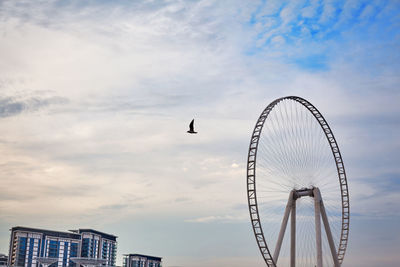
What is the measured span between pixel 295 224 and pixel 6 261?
125387 mm

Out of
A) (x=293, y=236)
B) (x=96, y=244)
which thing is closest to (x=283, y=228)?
(x=293, y=236)

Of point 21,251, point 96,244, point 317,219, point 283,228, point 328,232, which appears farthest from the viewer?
point 96,244

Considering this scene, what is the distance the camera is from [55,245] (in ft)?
524

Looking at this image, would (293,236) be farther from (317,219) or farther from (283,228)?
(317,219)

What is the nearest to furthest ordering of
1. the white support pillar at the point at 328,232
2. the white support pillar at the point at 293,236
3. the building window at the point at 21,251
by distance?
the white support pillar at the point at 293,236
the white support pillar at the point at 328,232
the building window at the point at 21,251

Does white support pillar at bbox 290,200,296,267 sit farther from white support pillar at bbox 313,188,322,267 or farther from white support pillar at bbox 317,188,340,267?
white support pillar at bbox 317,188,340,267

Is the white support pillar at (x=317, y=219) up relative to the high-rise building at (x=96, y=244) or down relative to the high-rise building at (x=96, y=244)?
down

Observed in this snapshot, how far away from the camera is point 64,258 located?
160m

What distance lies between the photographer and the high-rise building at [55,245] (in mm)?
150125

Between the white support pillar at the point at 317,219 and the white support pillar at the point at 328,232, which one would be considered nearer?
the white support pillar at the point at 317,219

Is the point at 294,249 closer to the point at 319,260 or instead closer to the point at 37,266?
the point at 319,260

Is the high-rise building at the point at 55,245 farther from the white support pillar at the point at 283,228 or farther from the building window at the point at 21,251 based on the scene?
the white support pillar at the point at 283,228

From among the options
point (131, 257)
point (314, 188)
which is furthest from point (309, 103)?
point (131, 257)

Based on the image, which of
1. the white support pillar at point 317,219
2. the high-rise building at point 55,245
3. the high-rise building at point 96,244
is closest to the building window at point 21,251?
the high-rise building at point 55,245
